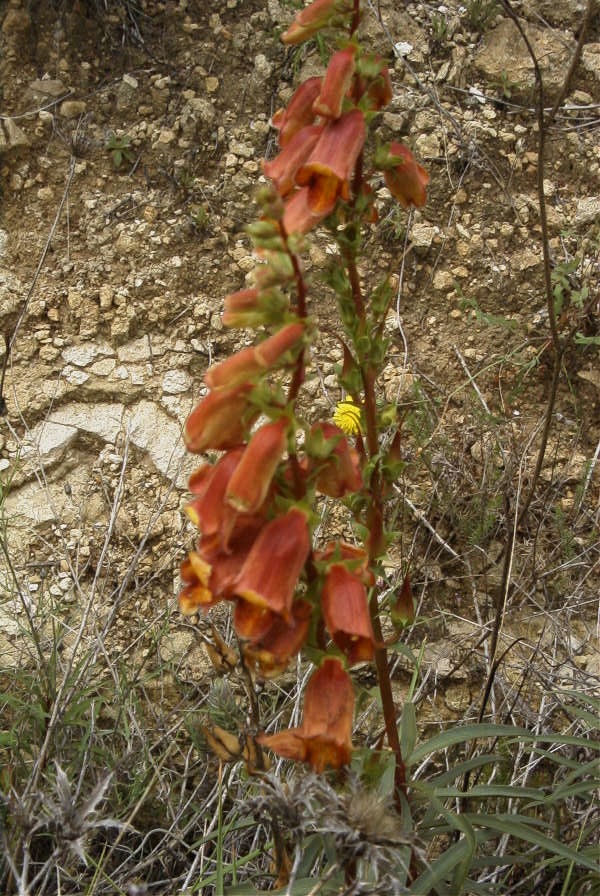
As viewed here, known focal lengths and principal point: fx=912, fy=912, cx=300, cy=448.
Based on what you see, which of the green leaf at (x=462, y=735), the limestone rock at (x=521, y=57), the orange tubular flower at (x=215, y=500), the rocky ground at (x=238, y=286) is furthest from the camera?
the limestone rock at (x=521, y=57)

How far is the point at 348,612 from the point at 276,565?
15cm

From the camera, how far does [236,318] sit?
1.52 m

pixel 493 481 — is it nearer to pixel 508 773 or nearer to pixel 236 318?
pixel 508 773

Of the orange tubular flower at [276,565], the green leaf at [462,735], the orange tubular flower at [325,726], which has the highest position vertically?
the orange tubular flower at [276,565]

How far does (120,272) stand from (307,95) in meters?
1.97

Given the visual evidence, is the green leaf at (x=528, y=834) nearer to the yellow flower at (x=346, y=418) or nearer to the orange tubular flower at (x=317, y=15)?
the yellow flower at (x=346, y=418)

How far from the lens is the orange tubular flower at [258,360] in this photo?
1.41 m

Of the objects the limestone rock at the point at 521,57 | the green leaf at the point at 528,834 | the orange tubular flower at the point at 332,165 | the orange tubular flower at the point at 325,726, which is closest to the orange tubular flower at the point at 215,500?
the orange tubular flower at the point at 325,726

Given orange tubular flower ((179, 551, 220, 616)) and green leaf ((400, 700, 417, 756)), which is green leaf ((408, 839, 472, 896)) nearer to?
green leaf ((400, 700, 417, 756))

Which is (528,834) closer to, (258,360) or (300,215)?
(258,360)

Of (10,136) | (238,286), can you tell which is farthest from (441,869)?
(10,136)

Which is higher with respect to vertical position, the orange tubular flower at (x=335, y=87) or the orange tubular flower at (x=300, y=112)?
the orange tubular flower at (x=335, y=87)

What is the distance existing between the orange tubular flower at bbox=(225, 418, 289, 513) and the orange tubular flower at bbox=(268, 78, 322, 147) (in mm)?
675

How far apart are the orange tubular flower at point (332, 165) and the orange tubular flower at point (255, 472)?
16.4 inches
